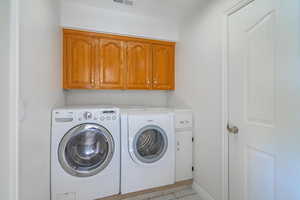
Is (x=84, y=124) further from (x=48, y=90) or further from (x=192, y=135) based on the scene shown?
(x=192, y=135)

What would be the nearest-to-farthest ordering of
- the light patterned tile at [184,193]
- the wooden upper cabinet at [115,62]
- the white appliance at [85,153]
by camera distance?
the white appliance at [85,153] → the light patterned tile at [184,193] → the wooden upper cabinet at [115,62]

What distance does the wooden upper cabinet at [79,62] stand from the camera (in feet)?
6.63

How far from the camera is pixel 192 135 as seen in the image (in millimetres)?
2008

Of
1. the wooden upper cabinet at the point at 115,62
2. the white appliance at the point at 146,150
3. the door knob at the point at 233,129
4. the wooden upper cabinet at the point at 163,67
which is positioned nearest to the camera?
the door knob at the point at 233,129

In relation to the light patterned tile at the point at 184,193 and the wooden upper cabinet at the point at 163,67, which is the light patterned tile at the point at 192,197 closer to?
the light patterned tile at the point at 184,193

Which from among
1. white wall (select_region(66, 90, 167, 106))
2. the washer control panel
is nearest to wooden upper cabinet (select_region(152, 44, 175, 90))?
white wall (select_region(66, 90, 167, 106))

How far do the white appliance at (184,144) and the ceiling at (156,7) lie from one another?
147 centimetres

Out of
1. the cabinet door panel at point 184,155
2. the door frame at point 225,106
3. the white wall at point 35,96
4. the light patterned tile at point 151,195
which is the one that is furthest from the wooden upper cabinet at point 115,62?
the light patterned tile at point 151,195

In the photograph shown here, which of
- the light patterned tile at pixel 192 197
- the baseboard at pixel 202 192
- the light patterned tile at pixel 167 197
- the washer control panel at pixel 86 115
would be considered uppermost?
the washer control panel at pixel 86 115

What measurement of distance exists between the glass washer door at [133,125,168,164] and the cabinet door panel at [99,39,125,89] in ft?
2.96

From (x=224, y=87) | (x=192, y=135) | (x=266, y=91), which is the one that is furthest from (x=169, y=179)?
(x=266, y=91)

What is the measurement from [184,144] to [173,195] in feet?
2.13

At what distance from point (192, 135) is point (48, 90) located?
180cm

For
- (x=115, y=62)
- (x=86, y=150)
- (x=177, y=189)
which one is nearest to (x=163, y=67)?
(x=115, y=62)
